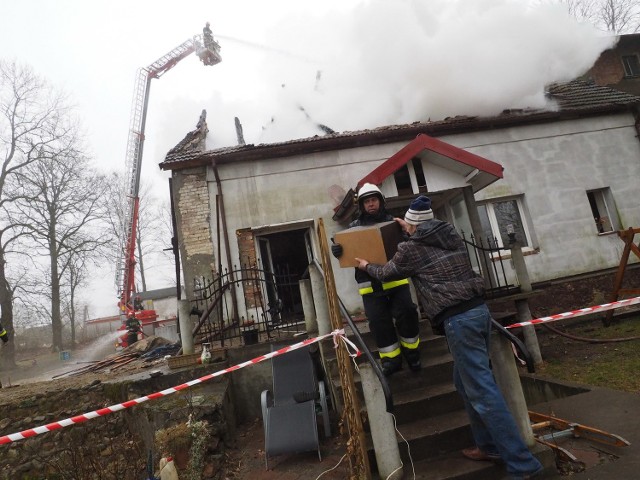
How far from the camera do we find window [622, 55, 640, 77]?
1496cm

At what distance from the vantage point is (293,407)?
13.3 ft

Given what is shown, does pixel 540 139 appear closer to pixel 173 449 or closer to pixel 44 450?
pixel 173 449

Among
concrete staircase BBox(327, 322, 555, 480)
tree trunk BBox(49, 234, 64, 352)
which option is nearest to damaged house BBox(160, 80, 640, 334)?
concrete staircase BBox(327, 322, 555, 480)

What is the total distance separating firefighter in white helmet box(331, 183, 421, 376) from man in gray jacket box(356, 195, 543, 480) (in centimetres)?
64

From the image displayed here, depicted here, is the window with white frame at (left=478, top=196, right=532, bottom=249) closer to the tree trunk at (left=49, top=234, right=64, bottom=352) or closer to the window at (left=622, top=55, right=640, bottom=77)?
the window at (left=622, top=55, right=640, bottom=77)

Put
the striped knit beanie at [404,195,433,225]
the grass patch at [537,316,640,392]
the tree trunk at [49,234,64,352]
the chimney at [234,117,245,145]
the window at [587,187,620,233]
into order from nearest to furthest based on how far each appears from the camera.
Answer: the striped knit beanie at [404,195,433,225] → the grass patch at [537,316,640,392] → the window at [587,187,620,233] → the chimney at [234,117,245,145] → the tree trunk at [49,234,64,352]

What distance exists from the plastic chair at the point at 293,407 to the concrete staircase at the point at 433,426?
0.41 metres

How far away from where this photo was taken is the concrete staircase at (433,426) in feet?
8.80

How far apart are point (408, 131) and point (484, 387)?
7.22m

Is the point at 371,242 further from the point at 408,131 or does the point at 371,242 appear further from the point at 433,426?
the point at 408,131

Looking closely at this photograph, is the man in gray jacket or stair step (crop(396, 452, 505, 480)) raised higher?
the man in gray jacket

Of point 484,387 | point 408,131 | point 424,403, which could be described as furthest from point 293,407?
point 408,131

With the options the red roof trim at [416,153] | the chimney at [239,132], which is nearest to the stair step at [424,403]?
the red roof trim at [416,153]

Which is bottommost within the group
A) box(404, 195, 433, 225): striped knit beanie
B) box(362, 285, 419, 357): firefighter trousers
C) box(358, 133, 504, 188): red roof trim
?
box(362, 285, 419, 357): firefighter trousers
